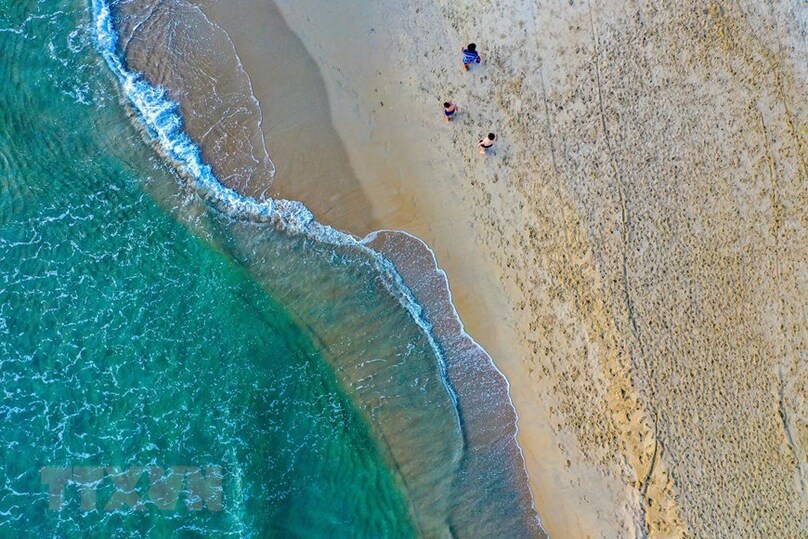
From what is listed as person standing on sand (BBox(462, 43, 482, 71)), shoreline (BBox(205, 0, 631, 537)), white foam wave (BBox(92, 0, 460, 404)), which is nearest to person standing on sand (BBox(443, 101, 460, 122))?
shoreline (BBox(205, 0, 631, 537))

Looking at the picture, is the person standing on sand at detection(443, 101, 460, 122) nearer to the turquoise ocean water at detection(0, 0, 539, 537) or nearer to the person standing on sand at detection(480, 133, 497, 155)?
the person standing on sand at detection(480, 133, 497, 155)

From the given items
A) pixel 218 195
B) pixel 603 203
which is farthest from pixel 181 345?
pixel 603 203

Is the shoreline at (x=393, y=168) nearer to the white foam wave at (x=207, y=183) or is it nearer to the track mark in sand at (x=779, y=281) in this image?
the white foam wave at (x=207, y=183)

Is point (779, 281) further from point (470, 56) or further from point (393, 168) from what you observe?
point (393, 168)

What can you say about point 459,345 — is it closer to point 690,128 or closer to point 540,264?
point 540,264

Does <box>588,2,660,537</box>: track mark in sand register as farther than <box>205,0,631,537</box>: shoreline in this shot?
No

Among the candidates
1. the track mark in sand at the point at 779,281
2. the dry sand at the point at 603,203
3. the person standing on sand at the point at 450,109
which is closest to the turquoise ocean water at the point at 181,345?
the dry sand at the point at 603,203

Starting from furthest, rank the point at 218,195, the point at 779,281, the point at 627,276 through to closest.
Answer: the point at 218,195 < the point at 779,281 < the point at 627,276
